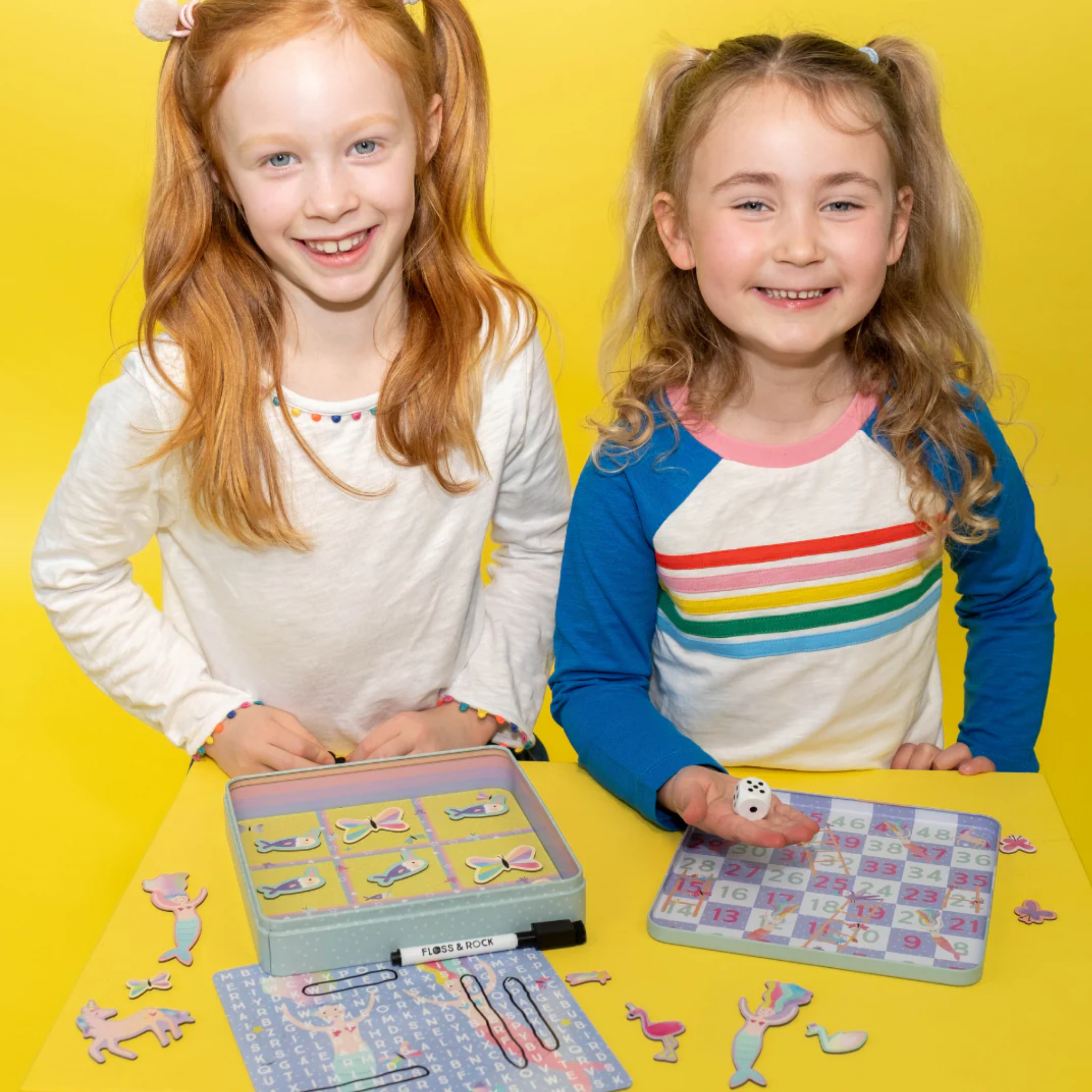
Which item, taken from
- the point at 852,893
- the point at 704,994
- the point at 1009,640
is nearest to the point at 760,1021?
the point at 704,994

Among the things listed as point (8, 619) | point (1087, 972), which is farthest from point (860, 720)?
point (8, 619)

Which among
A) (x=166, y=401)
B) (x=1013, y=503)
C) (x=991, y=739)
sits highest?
(x=166, y=401)

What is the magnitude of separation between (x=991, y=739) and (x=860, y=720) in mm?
160

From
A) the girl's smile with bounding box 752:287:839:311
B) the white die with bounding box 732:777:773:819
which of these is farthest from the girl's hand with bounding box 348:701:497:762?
the girl's smile with bounding box 752:287:839:311

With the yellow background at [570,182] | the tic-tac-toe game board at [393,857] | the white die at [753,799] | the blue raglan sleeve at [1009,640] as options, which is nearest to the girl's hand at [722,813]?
the white die at [753,799]

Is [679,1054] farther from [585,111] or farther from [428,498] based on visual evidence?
[585,111]

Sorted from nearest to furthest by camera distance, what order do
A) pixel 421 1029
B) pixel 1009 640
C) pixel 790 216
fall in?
pixel 421 1029
pixel 790 216
pixel 1009 640

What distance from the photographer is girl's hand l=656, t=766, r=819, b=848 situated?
1083 mm

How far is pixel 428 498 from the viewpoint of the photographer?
4.75 ft

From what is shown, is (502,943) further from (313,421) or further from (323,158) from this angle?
(323,158)

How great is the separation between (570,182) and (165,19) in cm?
152

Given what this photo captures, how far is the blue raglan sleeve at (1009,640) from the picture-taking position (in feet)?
4.77

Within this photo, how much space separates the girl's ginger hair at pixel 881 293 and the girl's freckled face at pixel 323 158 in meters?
0.23

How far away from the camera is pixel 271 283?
1413 mm
